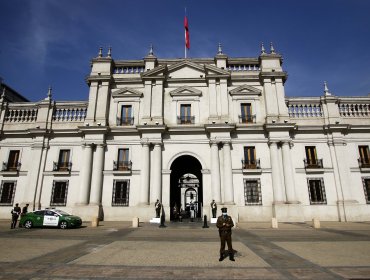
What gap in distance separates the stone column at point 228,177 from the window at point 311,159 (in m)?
7.90

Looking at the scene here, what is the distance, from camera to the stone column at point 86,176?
24.5 metres

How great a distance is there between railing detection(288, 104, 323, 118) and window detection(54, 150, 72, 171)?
24375mm

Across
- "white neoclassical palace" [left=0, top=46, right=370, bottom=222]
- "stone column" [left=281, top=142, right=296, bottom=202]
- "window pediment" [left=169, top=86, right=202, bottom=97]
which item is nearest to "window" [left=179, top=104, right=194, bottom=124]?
"white neoclassical palace" [left=0, top=46, right=370, bottom=222]

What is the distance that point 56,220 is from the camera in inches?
755

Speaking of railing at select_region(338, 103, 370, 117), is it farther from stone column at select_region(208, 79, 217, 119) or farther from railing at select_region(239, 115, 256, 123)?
stone column at select_region(208, 79, 217, 119)

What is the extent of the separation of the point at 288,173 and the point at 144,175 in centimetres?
1400

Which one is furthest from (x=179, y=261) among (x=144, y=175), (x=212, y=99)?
(x=212, y=99)

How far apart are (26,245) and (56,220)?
8.41 metres

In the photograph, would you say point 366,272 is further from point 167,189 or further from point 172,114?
point 172,114

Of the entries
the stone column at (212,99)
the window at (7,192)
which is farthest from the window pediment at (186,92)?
the window at (7,192)

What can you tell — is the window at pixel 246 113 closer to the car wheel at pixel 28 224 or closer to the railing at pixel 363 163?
the railing at pixel 363 163

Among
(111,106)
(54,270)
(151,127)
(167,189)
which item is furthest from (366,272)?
(111,106)

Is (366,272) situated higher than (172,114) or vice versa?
(172,114)

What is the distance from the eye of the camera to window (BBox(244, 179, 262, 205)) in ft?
80.6
